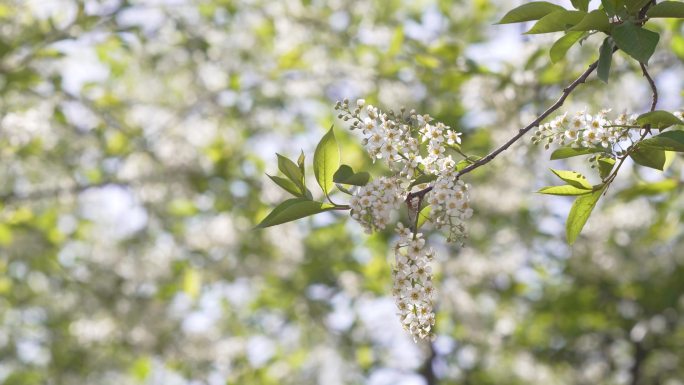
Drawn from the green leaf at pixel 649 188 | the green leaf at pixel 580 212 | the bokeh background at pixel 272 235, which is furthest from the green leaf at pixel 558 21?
the bokeh background at pixel 272 235

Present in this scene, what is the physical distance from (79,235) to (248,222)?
2141 mm

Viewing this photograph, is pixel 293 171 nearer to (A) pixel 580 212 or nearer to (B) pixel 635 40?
(A) pixel 580 212

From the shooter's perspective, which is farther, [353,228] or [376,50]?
[353,228]

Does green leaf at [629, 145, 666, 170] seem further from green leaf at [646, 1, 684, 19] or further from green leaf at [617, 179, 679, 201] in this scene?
green leaf at [617, 179, 679, 201]

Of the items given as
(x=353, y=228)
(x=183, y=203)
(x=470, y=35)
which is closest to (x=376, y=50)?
(x=470, y=35)

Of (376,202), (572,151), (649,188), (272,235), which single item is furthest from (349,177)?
(272,235)

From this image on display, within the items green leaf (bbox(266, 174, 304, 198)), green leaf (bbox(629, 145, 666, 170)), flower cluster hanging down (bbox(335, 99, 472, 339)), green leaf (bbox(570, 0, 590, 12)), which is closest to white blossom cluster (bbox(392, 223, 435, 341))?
flower cluster hanging down (bbox(335, 99, 472, 339))

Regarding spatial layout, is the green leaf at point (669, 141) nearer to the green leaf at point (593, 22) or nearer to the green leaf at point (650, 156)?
the green leaf at point (650, 156)

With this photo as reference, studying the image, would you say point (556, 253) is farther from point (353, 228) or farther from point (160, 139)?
point (160, 139)

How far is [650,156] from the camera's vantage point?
5.96 ft

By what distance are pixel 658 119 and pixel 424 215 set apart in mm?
538

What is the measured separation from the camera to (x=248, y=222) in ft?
22.1

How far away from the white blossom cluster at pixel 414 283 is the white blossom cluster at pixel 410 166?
7 centimetres

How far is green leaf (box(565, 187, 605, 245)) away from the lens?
1885 mm
